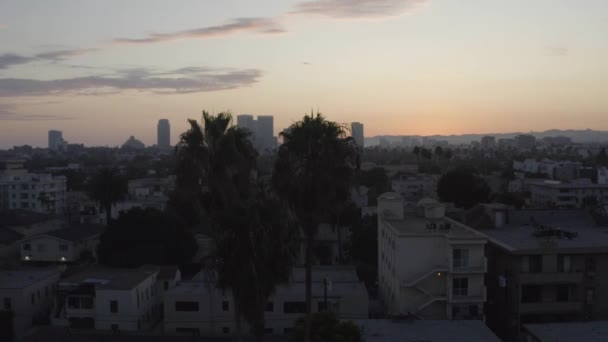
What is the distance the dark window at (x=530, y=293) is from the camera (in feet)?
89.2

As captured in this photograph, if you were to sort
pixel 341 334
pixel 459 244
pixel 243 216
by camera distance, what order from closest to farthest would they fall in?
pixel 243 216, pixel 341 334, pixel 459 244

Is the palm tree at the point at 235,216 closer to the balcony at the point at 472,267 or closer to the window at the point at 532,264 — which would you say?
the balcony at the point at 472,267

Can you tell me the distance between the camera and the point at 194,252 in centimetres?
4234

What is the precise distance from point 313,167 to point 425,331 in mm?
9467

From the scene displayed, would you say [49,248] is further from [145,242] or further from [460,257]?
[460,257]

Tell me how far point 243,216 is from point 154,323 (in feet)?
66.0

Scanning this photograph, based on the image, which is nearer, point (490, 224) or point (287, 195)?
point (287, 195)

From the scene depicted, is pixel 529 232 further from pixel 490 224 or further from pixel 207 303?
pixel 207 303

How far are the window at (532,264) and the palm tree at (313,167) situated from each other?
13.9 m

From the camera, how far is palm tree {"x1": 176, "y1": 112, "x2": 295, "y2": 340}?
14.8 metres

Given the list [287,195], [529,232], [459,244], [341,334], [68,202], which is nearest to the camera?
[287,195]

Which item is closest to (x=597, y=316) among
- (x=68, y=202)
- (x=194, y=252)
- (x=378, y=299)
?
(x=378, y=299)

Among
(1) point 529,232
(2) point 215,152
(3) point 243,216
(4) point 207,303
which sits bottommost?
(4) point 207,303

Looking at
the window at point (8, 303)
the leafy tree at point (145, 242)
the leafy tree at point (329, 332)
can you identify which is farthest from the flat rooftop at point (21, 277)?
the leafy tree at point (329, 332)
